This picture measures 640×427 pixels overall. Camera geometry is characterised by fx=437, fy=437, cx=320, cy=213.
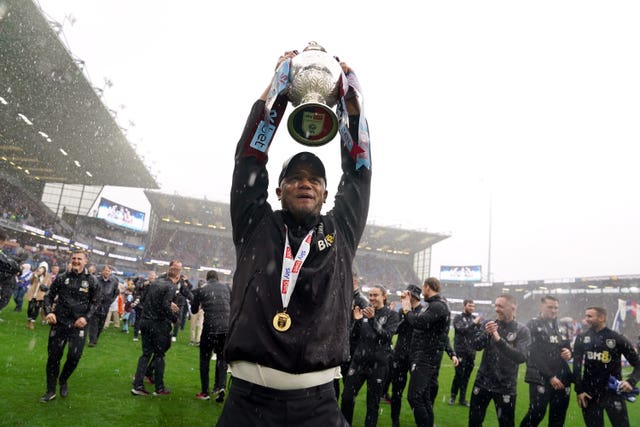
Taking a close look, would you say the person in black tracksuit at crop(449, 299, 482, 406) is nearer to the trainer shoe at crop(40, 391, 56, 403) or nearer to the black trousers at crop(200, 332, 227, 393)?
the black trousers at crop(200, 332, 227, 393)

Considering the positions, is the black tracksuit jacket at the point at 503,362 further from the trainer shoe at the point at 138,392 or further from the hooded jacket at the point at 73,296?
the hooded jacket at the point at 73,296

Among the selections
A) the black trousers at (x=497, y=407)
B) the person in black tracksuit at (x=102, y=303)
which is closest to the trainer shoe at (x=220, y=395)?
the black trousers at (x=497, y=407)

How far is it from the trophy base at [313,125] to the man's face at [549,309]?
20.8 feet

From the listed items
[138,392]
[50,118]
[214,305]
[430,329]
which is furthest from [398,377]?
[50,118]

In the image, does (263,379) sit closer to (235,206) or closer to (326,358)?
(326,358)

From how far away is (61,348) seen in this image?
6246mm

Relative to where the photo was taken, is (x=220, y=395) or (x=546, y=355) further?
(x=220, y=395)

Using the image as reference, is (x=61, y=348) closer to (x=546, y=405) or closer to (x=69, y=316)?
(x=69, y=316)

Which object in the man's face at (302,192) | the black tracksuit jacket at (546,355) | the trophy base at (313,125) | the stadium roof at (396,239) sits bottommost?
the black tracksuit jacket at (546,355)

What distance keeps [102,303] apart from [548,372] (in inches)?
396

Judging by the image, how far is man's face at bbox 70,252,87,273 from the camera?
6.52 m

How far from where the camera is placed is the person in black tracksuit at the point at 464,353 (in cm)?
917

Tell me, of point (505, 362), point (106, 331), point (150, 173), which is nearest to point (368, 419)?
point (505, 362)

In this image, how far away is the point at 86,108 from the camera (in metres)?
25.2
